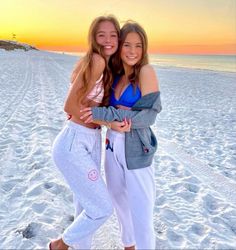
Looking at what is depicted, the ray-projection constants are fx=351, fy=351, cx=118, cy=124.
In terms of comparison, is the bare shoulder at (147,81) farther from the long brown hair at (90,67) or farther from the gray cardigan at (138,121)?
the long brown hair at (90,67)

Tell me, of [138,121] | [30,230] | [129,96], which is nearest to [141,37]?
[129,96]

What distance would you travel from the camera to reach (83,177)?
113 inches

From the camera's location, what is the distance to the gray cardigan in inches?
112

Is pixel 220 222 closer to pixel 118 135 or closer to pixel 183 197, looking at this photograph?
pixel 183 197

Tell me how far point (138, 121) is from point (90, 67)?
58 cm

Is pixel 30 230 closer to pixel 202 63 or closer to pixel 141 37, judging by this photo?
pixel 141 37

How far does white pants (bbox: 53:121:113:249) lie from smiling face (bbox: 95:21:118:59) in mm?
681

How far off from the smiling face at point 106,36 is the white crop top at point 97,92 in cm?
25

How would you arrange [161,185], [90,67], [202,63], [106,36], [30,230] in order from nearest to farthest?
[90,67], [106,36], [30,230], [161,185], [202,63]

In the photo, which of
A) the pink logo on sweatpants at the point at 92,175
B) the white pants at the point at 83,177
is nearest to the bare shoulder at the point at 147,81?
the white pants at the point at 83,177

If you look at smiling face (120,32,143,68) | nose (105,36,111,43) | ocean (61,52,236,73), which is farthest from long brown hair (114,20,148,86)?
ocean (61,52,236,73)

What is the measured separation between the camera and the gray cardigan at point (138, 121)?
2.85m

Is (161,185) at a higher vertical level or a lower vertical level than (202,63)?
higher

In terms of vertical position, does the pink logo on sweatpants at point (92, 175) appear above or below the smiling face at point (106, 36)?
below
